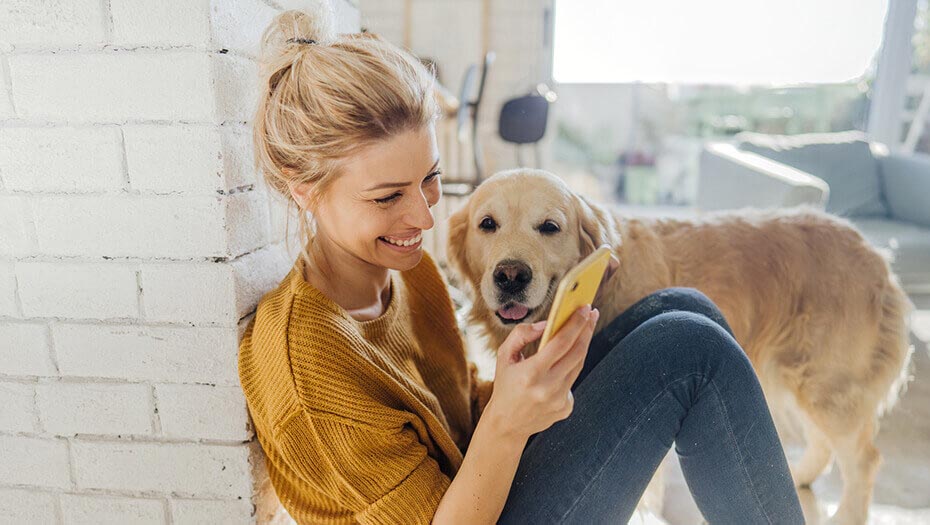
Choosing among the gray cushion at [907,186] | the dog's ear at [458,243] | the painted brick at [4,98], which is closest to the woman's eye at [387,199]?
the painted brick at [4,98]

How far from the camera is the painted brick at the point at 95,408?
96cm

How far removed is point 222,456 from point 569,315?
595 millimetres

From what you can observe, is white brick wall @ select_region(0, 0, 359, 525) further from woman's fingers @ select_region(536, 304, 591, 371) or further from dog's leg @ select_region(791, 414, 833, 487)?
dog's leg @ select_region(791, 414, 833, 487)

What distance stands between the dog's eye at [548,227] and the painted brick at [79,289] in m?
0.82

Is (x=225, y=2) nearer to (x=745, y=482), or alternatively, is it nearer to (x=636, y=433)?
(x=636, y=433)

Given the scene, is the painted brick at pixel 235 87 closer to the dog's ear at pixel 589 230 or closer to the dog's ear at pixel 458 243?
the dog's ear at pixel 458 243

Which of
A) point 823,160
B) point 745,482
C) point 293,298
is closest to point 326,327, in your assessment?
point 293,298

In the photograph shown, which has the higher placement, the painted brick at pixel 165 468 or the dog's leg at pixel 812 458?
the painted brick at pixel 165 468

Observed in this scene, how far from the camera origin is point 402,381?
93 centimetres

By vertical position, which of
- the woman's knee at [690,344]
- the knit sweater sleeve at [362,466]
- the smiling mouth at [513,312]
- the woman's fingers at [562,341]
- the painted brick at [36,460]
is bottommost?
the painted brick at [36,460]

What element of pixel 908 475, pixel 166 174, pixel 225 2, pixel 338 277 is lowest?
pixel 908 475

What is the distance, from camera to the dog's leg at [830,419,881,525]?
1.63 meters

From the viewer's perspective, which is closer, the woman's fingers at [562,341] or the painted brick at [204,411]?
the woman's fingers at [562,341]

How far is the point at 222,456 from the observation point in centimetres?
97
